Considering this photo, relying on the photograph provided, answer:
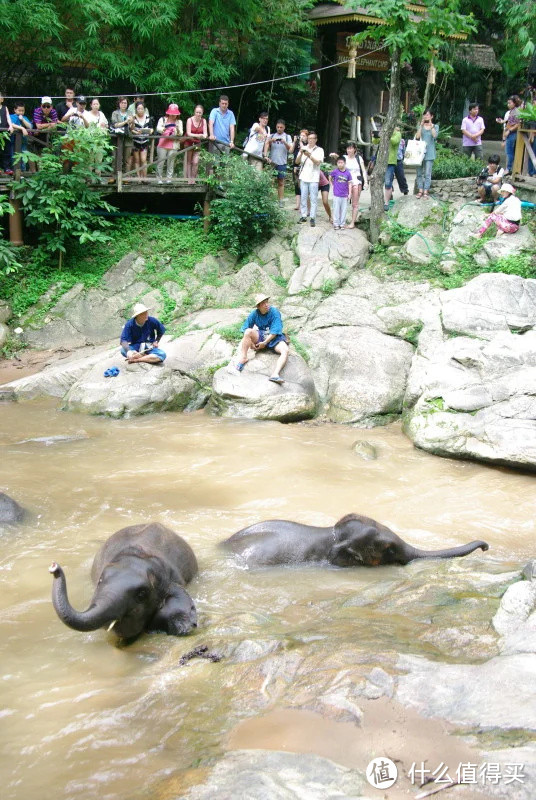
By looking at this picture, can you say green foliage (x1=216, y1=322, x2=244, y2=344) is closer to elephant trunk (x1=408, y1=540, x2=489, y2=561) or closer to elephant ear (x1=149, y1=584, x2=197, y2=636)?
elephant trunk (x1=408, y1=540, x2=489, y2=561)

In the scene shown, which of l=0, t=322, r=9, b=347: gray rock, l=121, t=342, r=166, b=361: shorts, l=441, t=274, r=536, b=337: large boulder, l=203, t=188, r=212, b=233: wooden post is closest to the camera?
l=441, t=274, r=536, b=337: large boulder

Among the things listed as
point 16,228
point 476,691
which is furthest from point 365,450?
point 16,228

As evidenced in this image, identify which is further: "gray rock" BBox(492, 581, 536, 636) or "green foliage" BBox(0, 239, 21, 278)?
"green foliage" BBox(0, 239, 21, 278)

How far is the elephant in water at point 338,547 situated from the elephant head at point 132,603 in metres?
1.23

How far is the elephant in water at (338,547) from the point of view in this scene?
7320 millimetres

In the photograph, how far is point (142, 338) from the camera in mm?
13086

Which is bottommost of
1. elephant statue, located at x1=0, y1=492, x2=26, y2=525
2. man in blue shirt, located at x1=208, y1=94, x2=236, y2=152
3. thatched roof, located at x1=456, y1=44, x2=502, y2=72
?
elephant statue, located at x1=0, y1=492, x2=26, y2=525

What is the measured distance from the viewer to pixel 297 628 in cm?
604

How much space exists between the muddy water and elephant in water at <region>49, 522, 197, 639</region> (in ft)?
0.51

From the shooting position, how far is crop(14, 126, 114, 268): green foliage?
16.0 metres

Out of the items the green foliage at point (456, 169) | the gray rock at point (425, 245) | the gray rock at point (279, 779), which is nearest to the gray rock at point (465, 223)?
the gray rock at point (425, 245)

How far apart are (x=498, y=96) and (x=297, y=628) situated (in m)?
24.5

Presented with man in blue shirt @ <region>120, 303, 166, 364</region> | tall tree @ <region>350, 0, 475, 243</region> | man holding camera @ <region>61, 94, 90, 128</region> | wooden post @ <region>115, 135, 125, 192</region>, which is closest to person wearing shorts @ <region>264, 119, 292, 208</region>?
tall tree @ <region>350, 0, 475, 243</region>

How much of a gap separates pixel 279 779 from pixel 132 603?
84.7 inches
